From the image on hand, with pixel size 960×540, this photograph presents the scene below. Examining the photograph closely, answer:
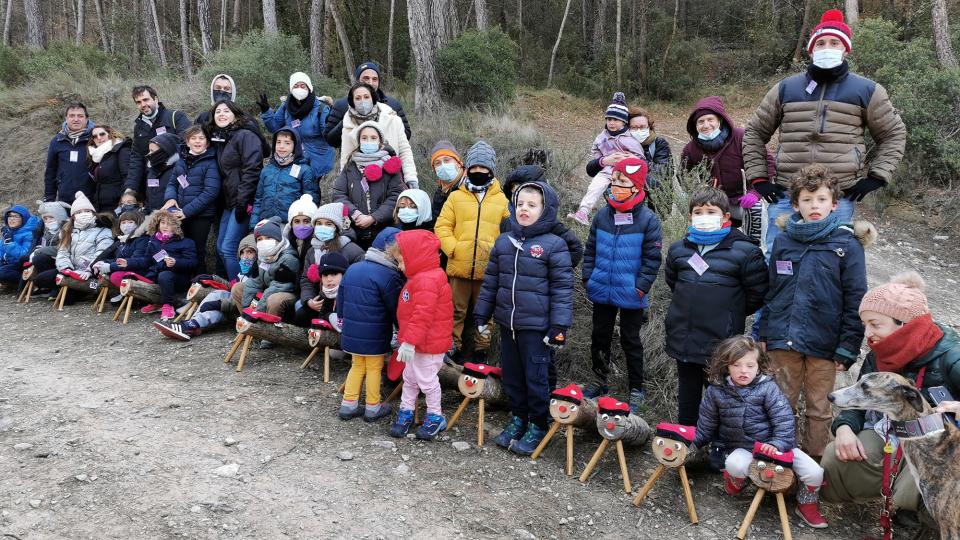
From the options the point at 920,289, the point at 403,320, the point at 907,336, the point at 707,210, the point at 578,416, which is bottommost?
the point at 578,416

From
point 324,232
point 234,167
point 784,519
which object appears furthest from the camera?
point 234,167

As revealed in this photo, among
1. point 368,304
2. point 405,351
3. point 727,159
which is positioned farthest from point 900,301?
point 368,304

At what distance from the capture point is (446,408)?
5391mm

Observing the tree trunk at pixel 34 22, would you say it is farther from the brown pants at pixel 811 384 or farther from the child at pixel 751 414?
the brown pants at pixel 811 384

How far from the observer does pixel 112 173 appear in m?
8.81

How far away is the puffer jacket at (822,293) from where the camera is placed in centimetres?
395

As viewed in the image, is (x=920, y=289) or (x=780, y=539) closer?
(x=920, y=289)

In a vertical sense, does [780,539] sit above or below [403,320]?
below

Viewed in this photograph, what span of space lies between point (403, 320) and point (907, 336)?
2990 millimetres

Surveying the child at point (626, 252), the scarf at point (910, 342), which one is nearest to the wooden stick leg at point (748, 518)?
the scarf at point (910, 342)

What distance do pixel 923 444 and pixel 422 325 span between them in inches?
113

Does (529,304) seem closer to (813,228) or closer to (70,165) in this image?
(813,228)

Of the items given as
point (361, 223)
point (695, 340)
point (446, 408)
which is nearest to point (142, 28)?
point (361, 223)

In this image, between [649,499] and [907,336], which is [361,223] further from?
[907,336]
